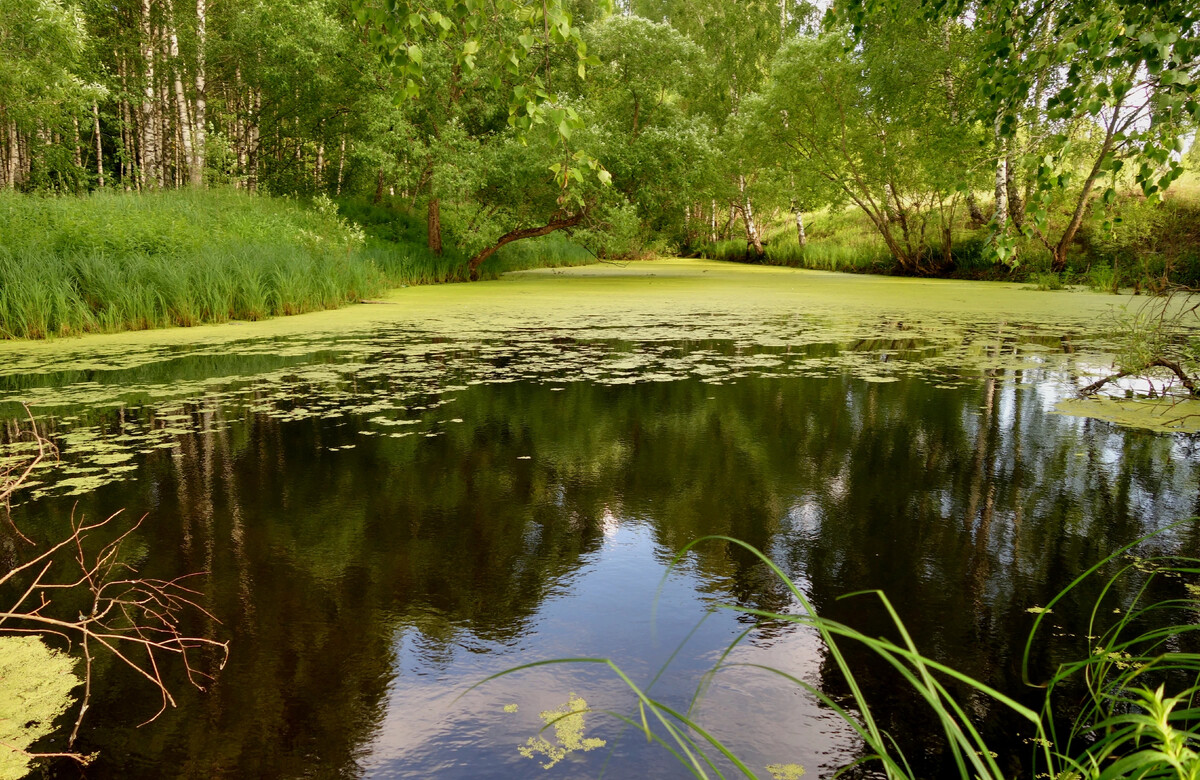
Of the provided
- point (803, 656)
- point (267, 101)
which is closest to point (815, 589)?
point (803, 656)

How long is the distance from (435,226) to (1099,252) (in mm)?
11712

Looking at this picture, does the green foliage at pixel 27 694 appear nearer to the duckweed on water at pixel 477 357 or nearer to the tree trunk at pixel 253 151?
the duckweed on water at pixel 477 357

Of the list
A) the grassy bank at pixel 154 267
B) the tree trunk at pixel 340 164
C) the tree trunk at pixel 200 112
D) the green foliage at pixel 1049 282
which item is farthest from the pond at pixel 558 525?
the tree trunk at pixel 340 164

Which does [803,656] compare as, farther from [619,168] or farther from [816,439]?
[619,168]

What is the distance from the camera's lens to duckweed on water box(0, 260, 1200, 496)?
165 inches

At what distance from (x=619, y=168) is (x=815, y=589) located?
13.0 meters

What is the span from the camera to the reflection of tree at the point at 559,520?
68.1 inches

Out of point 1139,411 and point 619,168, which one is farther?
point 619,168

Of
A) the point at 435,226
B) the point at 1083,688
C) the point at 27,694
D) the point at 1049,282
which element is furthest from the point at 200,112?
the point at 1083,688

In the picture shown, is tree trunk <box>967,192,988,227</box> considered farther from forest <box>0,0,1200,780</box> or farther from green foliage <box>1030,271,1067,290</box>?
forest <box>0,0,1200,780</box>

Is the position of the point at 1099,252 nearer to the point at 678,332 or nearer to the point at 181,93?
the point at 678,332

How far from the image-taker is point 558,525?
8.91 feet

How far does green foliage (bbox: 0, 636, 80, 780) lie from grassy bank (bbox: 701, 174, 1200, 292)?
26.5 feet

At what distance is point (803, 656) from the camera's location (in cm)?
185
